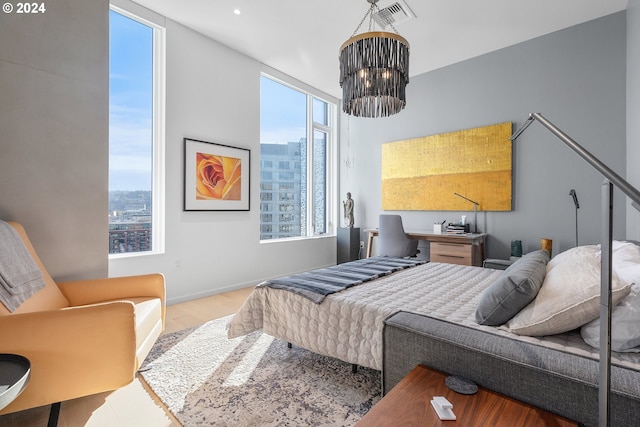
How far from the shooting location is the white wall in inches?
131

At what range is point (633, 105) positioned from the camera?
9.14 feet

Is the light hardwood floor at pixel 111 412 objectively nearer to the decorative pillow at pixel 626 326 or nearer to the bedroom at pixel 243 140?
the bedroom at pixel 243 140

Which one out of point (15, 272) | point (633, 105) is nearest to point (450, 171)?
point (633, 105)

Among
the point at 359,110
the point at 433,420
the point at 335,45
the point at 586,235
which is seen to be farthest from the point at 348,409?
the point at 335,45

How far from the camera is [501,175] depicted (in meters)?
3.76

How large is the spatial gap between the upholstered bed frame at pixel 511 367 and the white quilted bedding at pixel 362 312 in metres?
0.18

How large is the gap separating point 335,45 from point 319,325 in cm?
335

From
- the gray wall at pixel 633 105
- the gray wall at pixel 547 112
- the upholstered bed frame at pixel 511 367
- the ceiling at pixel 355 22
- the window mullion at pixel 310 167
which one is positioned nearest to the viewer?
the upholstered bed frame at pixel 511 367

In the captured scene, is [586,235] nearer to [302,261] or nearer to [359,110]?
[359,110]

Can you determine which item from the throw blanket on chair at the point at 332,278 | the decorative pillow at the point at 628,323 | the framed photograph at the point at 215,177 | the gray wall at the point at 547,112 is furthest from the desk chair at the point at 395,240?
the decorative pillow at the point at 628,323

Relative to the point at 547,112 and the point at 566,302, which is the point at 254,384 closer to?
the point at 566,302

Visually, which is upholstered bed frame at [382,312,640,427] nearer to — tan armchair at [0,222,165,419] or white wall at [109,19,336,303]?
tan armchair at [0,222,165,419]

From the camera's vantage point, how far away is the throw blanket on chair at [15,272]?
4.79 feet

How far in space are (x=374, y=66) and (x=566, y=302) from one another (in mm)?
1720
